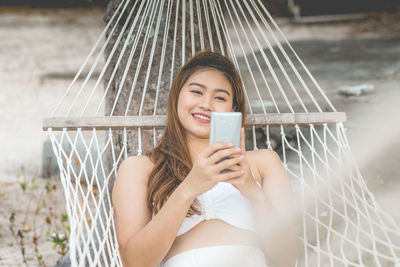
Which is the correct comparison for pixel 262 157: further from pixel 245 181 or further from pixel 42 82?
pixel 42 82

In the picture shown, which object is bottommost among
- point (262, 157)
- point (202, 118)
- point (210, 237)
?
point (210, 237)

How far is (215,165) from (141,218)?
0.34m

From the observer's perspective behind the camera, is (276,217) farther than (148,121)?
No

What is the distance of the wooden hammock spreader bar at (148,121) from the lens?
1654 millimetres

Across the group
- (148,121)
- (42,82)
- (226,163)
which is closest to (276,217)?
(226,163)

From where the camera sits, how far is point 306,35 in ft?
22.9

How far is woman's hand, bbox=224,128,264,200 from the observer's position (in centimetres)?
113

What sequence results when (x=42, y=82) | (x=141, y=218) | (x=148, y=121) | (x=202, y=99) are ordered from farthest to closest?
(x=42, y=82)
(x=148, y=121)
(x=202, y=99)
(x=141, y=218)

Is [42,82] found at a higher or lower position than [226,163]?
lower

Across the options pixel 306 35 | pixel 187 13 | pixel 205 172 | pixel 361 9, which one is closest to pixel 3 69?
pixel 306 35

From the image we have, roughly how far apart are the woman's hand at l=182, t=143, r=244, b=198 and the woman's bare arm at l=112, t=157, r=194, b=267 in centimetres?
8

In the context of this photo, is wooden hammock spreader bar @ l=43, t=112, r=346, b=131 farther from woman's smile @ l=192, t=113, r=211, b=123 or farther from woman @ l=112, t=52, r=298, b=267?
woman's smile @ l=192, t=113, r=211, b=123

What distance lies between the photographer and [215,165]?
108 cm

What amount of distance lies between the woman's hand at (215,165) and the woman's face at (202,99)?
11.5 inches
